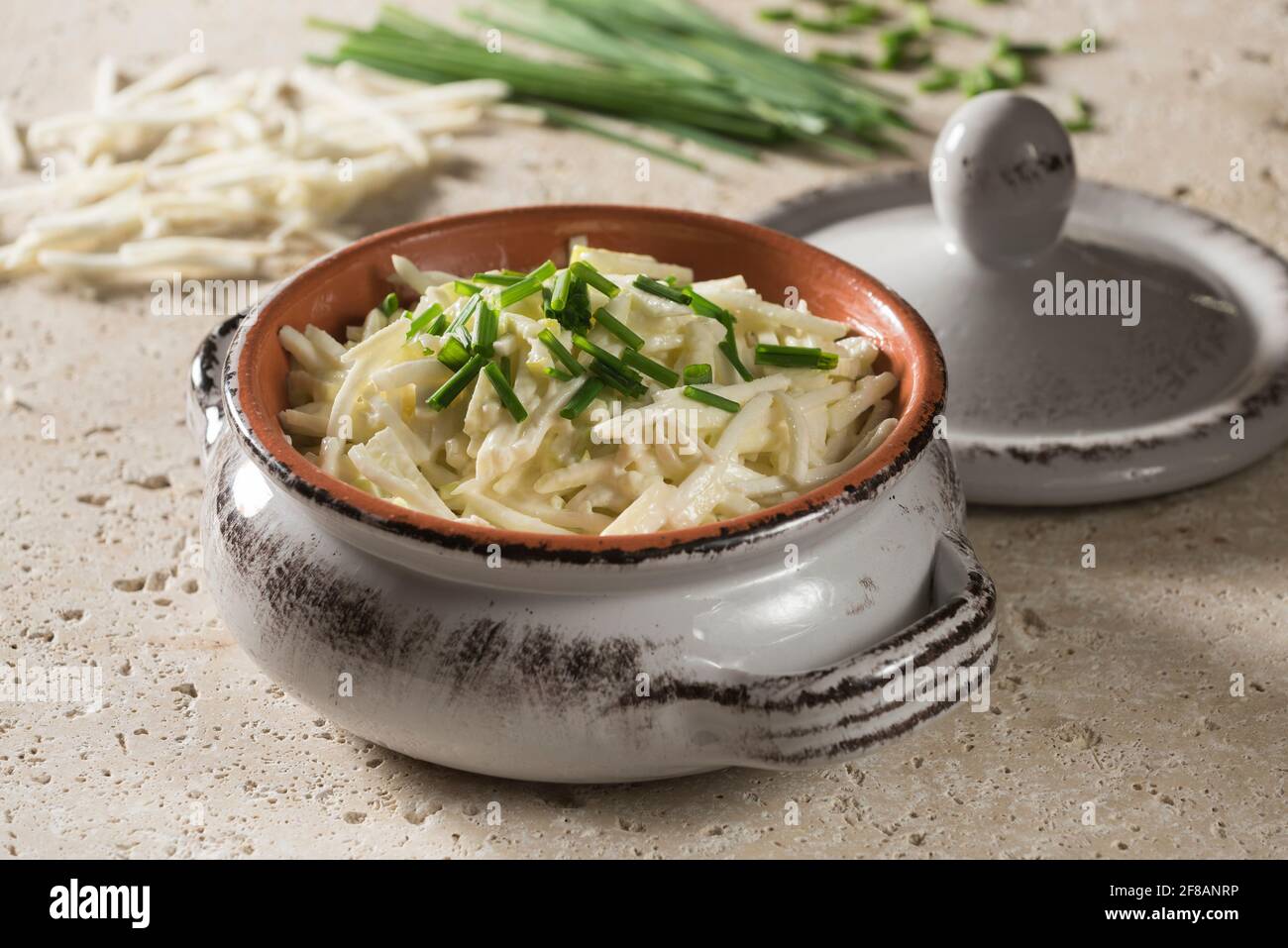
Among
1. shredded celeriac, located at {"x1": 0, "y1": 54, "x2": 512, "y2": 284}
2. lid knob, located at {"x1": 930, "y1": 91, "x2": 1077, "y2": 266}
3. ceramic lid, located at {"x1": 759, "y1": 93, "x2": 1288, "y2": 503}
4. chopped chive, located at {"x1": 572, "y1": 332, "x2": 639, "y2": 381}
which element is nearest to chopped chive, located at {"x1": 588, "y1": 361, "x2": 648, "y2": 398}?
chopped chive, located at {"x1": 572, "y1": 332, "x2": 639, "y2": 381}

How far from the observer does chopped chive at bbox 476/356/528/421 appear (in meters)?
1.63

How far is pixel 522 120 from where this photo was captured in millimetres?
3549

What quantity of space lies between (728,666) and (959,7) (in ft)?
10.2

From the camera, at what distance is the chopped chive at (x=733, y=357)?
5.80 feet

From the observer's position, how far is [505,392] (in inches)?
64.5

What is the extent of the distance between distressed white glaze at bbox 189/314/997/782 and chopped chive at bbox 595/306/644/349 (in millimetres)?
333

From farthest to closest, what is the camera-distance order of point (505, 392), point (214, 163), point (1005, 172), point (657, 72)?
1. point (657, 72)
2. point (214, 163)
3. point (1005, 172)
4. point (505, 392)

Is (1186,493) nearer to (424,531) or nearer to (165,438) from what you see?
(424,531)

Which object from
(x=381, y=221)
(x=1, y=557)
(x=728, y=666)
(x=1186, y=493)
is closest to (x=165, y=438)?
(x=1, y=557)

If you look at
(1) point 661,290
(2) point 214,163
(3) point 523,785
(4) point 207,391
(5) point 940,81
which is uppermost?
(1) point 661,290

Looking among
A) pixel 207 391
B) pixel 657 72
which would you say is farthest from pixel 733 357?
pixel 657 72

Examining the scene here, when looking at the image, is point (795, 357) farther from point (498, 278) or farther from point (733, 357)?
point (498, 278)

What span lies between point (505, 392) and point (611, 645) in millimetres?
327

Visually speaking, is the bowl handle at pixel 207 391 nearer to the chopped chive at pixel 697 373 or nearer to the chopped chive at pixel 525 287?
the chopped chive at pixel 525 287
